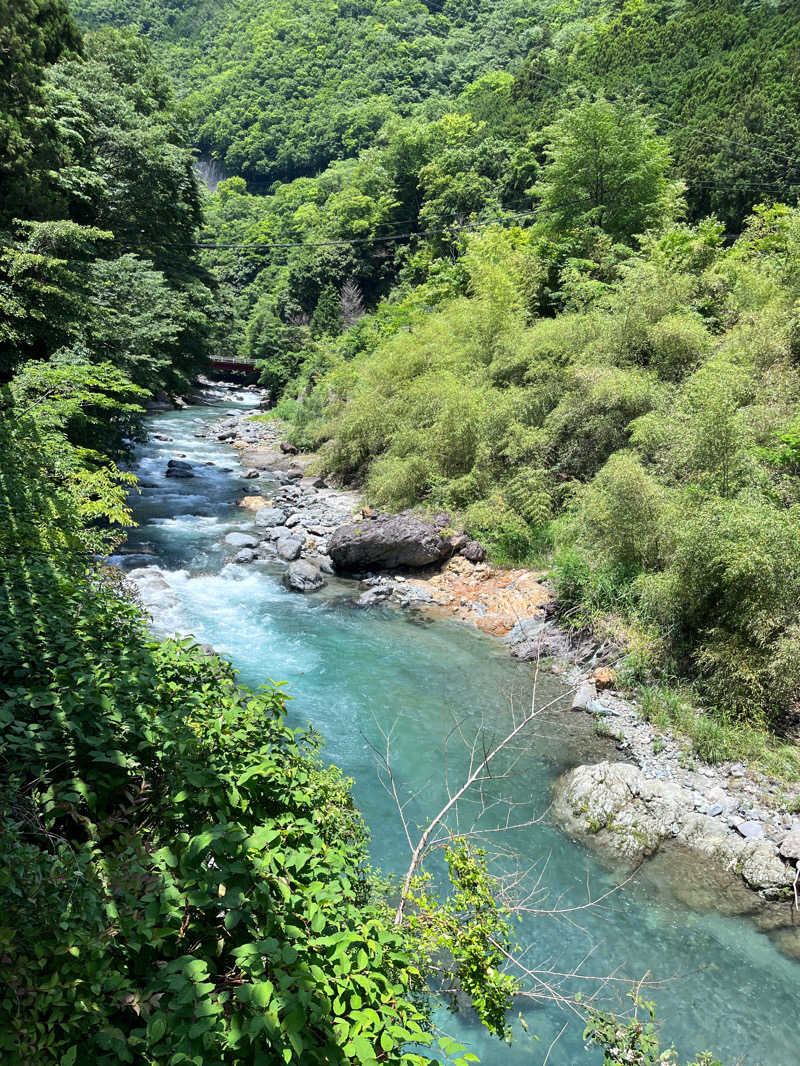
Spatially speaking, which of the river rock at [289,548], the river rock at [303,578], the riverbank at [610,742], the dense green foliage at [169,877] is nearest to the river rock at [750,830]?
the riverbank at [610,742]

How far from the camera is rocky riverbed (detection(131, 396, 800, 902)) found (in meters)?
6.48

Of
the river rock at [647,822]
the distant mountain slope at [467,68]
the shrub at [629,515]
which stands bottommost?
the river rock at [647,822]

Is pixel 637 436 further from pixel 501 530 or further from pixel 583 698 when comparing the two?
pixel 583 698

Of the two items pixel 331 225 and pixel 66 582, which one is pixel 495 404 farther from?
pixel 331 225

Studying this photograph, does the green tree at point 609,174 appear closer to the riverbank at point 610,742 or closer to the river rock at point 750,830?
the riverbank at point 610,742

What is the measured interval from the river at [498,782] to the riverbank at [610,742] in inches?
11.3

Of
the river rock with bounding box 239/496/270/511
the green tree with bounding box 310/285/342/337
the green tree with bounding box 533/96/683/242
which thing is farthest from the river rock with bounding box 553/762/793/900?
the green tree with bounding box 310/285/342/337

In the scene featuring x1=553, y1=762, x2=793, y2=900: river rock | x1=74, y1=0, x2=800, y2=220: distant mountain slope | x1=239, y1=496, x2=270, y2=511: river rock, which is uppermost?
x1=74, y1=0, x2=800, y2=220: distant mountain slope

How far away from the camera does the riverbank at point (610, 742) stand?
6396 mm

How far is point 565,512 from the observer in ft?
42.8

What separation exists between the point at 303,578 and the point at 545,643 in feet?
17.2

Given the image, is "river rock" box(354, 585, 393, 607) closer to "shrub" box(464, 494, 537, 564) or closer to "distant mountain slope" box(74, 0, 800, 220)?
"shrub" box(464, 494, 537, 564)

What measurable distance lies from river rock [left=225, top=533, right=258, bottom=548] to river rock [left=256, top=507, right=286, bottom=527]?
1.14 m

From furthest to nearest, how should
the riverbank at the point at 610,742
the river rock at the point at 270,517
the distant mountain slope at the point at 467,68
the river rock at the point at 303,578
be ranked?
the distant mountain slope at the point at 467,68
the river rock at the point at 270,517
the river rock at the point at 303,578
the riverbank at the point at 610,742
